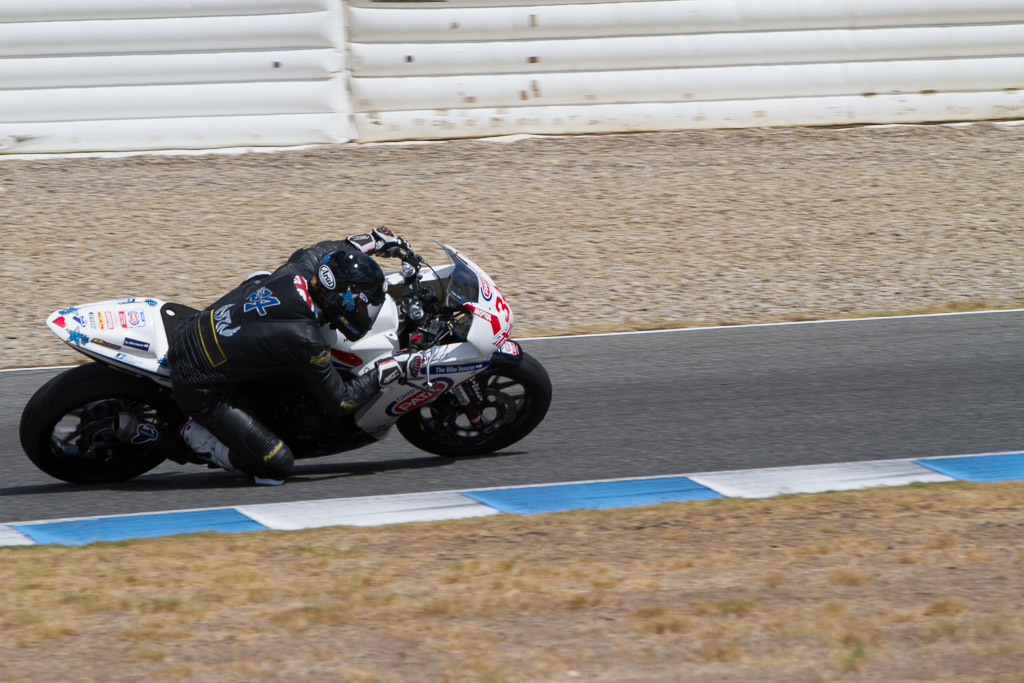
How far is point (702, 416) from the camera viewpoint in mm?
7422

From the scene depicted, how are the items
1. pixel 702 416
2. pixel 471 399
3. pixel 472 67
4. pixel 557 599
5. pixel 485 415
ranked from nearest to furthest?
1. pixel 557 599
2. pixel 471 399
3. pixel 485 415
4. pixel 702 416
5. pixel 472 67

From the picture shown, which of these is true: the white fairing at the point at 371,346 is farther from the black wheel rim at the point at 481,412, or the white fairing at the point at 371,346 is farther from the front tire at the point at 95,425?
the front tire at the point at 95,425

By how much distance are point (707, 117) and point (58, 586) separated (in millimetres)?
10023

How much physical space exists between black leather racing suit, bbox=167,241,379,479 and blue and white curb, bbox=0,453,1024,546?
464 mm

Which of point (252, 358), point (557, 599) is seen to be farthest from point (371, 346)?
point (557, 599)

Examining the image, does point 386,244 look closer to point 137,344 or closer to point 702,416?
point 137,344

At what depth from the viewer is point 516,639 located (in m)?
4.13

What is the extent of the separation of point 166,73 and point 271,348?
718 centimetres

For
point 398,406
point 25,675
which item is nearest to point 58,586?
point 25,675

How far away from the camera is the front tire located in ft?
19.5

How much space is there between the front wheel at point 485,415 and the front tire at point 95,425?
137cm

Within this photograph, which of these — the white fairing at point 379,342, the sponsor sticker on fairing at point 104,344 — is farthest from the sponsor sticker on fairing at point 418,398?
the sponsor sticker on fairing at point 104,344

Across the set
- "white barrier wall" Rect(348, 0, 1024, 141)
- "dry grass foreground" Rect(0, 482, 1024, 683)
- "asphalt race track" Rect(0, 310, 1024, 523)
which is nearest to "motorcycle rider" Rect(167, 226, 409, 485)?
"asphalt race track" Rect(0, 310, 1024, 523)

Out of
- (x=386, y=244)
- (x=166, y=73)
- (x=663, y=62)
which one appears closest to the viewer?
(x=386, y=244)
